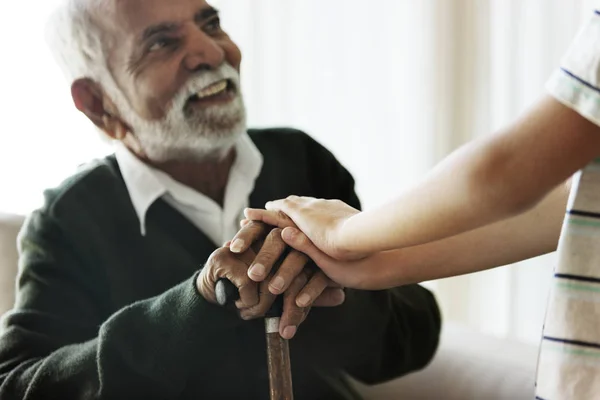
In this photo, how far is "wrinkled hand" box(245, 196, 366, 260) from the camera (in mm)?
923

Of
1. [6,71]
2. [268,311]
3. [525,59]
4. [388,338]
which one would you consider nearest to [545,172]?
[268,311]

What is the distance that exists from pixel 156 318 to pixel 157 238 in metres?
0.21

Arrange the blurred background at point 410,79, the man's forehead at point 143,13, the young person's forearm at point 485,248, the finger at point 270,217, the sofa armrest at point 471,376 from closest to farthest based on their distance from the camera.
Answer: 1. the young person's forearm at point 485,248
2. the finger at point 270,217
3. the man's forehead at point 143,13
4. the sofa armrest at point 471,376
5. the blurred background at point 410,79

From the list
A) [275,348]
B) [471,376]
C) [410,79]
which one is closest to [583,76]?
[275,348]

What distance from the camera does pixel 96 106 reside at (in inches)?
46.6

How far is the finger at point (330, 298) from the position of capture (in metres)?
1.01

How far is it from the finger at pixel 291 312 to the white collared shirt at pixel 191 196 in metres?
0.26

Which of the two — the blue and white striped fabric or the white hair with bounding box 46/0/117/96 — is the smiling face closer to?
the white hair with bounding box 46/0/117/96

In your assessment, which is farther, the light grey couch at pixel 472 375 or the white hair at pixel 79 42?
the light grey couch at pixel 472 375

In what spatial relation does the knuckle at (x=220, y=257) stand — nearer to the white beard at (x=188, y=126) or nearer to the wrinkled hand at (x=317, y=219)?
the wrinkled hand at (x=317, y=219)

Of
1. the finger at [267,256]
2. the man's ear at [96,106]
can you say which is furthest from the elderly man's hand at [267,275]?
the man's ear at [96,106]

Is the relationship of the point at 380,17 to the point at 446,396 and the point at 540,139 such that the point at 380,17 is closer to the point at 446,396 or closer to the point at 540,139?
the point at 446,396

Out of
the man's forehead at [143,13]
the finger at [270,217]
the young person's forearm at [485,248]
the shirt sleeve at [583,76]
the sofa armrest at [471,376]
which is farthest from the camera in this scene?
the sofa armrest at [471,376]

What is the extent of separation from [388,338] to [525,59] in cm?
88
